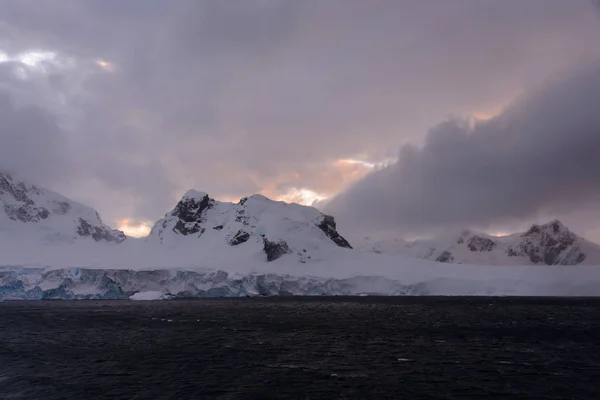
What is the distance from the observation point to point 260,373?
3061 centimetres

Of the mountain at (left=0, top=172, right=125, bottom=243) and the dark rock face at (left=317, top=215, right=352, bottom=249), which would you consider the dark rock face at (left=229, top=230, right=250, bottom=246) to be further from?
the mountain at (left=0, top=172, right=125, bottom=243)

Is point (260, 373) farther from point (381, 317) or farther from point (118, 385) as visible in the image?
point (381, 317)

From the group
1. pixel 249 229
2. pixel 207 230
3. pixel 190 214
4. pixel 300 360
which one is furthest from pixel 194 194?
pixel 300 360

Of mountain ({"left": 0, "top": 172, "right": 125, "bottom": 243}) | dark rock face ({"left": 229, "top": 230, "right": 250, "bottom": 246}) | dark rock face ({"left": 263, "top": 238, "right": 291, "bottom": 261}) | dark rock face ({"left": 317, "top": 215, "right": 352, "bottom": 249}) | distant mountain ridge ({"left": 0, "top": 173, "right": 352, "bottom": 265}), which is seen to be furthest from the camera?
dark rock face ({"left": 317, "top": 215, "right": 352, "bottom": 249})

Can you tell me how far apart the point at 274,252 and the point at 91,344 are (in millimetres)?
101410

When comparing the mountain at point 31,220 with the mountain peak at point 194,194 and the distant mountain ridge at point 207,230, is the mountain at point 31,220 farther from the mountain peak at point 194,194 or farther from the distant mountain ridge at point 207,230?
the mountain peak at point 194,194

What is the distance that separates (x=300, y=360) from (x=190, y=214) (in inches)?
Result: 6038

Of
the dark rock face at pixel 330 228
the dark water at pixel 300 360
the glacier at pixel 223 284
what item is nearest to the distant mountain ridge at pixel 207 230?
the dark rock face at pixel 330 228

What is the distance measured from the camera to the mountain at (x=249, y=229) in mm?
147250

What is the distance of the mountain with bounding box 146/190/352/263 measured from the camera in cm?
14725

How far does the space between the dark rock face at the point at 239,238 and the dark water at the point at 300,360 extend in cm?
9501

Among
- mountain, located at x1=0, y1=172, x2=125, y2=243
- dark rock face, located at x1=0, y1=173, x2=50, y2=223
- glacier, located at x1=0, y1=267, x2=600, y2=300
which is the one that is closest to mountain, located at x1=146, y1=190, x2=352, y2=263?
glacier, located at x1=0, y1=267, x2=600, y2=300

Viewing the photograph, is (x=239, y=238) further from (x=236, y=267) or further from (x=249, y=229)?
(x=236, y=267)

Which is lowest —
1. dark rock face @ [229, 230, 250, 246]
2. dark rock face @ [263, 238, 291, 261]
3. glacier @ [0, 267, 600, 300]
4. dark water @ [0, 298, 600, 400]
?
dark water @ [0, 298, 600, 400]
